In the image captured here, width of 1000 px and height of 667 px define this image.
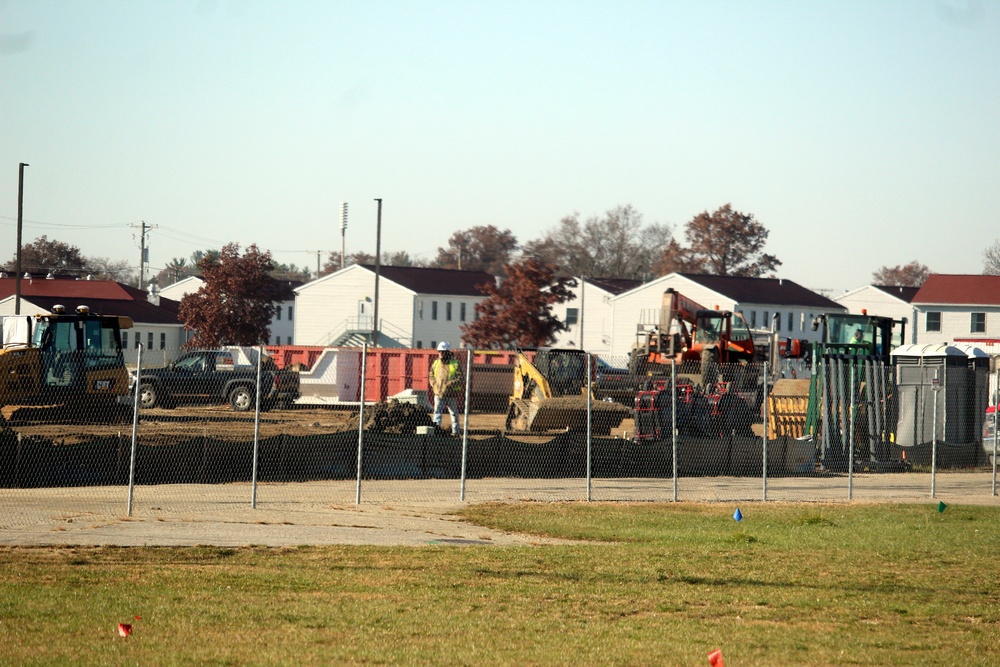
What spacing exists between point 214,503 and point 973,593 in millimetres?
9841

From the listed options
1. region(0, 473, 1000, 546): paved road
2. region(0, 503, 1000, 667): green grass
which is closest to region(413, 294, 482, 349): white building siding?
region(0, 473, 1000, 546): paved road

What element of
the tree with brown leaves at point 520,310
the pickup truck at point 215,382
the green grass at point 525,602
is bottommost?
the green grass at point 525,602

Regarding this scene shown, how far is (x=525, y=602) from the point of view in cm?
935

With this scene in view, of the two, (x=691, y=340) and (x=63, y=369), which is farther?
(x=691, y=340)

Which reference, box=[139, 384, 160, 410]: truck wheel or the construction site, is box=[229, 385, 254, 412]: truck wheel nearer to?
the construction site

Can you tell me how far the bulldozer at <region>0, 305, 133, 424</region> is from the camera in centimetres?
2281

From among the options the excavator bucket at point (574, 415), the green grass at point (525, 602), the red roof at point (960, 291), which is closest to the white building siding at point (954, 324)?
the red roof at point (960, 291)

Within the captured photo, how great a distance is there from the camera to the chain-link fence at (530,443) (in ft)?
56.5

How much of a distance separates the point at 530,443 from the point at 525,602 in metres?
11.3

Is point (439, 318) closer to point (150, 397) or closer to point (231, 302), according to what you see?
point (231, 302)

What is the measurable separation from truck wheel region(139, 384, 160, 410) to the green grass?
872 inches

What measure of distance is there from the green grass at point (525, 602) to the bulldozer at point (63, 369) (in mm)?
12097

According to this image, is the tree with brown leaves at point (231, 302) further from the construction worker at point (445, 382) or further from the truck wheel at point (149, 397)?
the construction worker at point (445, 382)

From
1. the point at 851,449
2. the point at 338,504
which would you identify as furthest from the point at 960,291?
the point at 338,504
